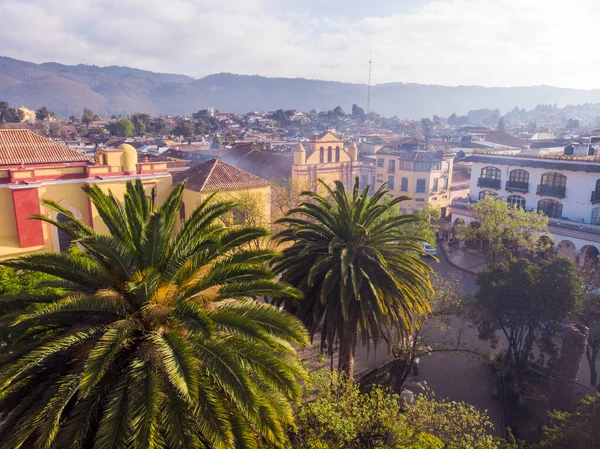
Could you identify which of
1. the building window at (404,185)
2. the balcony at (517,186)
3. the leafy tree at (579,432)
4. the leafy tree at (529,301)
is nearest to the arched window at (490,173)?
the balcony at (517,186)

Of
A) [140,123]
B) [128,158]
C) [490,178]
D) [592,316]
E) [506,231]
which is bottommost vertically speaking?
[592,316]

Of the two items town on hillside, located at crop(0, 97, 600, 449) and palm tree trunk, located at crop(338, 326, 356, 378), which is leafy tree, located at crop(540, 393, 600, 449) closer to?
town on hillside, located at crop(0, 97, 600, 449)

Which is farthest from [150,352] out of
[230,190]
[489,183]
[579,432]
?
[489,183]

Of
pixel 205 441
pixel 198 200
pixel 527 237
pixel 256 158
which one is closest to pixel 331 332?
pixel 205 441

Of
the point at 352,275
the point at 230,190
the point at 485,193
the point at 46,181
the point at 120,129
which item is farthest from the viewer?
the point at 120,129

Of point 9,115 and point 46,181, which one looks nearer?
point 46,181

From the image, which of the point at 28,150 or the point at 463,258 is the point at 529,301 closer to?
the point at 463,258
